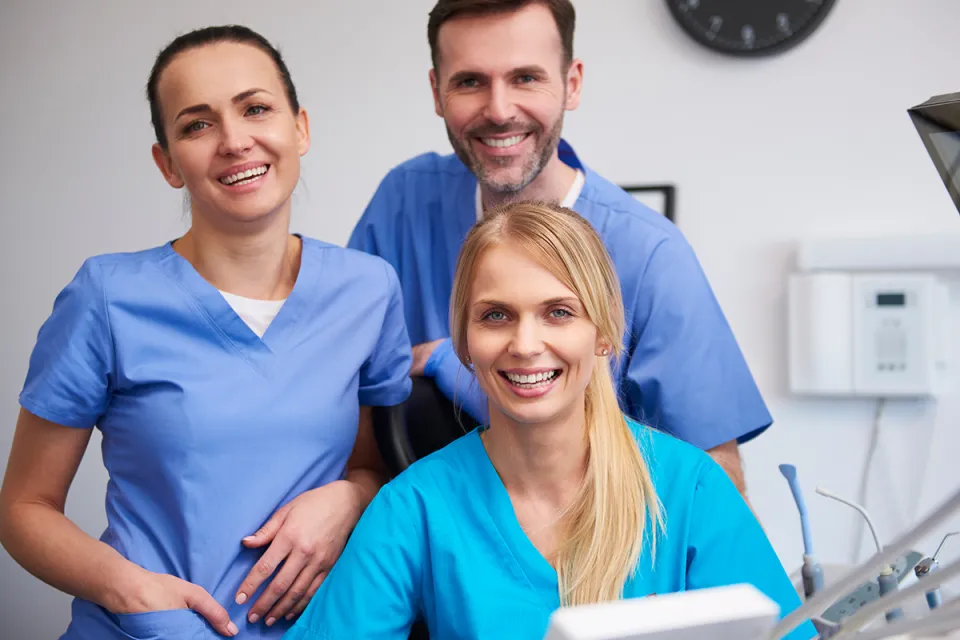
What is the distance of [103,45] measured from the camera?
2.38 meters

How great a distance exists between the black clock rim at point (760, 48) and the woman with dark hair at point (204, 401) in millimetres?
1015

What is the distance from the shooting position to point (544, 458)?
1.13 m

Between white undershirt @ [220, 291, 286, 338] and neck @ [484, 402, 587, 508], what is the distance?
0.31 metres

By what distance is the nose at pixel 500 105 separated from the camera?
1446 millimetres

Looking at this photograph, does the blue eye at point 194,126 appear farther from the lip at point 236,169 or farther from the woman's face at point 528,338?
the woman's face at point 528,338

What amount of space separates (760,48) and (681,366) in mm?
849

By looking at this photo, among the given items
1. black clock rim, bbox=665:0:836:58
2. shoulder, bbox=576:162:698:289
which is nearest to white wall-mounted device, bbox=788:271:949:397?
black clock rim, bbox=665:0:836:58

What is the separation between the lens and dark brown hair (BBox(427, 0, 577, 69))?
1.45 meters

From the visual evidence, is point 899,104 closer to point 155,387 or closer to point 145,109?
point 155,387

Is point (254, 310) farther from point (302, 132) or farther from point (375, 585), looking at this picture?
point (375, 585)

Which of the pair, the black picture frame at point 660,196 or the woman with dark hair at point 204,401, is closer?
the woman with dark hair at point 204,401

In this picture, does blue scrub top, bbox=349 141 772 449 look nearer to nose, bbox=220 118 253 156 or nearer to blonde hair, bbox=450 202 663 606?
blonde hair, bbox=450 202 663 606

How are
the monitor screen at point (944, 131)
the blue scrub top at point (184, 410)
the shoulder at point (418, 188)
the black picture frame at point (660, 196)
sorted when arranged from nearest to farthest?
the monitor screen at point (944, 131)
the blue scrub top at point (184, 410)
the shoulder at point (418, 188)
the black picture frame at point (660, 196)

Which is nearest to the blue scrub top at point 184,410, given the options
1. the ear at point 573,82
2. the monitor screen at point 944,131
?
the ear at point 573,82
